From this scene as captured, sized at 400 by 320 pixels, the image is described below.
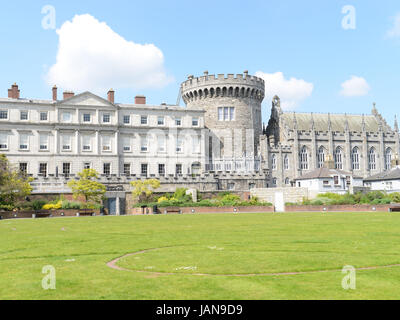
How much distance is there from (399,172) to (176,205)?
112ft

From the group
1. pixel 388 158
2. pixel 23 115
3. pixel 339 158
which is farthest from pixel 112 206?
pixel 388 158

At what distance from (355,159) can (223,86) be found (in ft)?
91.2

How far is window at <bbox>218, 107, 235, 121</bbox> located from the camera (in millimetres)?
77562

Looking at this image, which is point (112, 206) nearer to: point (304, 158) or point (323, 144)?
point (304, 158)

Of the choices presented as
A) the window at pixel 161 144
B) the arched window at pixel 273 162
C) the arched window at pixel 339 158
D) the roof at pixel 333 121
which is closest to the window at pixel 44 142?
the window at pixel 161 144

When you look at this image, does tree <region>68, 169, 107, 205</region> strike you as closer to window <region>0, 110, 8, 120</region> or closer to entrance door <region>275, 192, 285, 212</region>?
window <region>0, 110, 8, 120</region>

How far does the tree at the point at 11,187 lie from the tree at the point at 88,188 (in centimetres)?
503

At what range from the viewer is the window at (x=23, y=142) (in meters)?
64.8

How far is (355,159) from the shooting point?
8150cm

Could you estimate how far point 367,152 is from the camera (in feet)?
268

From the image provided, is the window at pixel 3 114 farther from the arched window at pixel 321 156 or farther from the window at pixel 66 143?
the arched window at pixel 321 156

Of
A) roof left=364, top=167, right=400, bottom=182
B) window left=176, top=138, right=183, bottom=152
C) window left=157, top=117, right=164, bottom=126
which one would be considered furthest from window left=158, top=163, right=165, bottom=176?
roof left=364, top=167, right=400, bottom=182

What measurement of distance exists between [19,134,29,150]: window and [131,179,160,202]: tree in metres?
18.9
